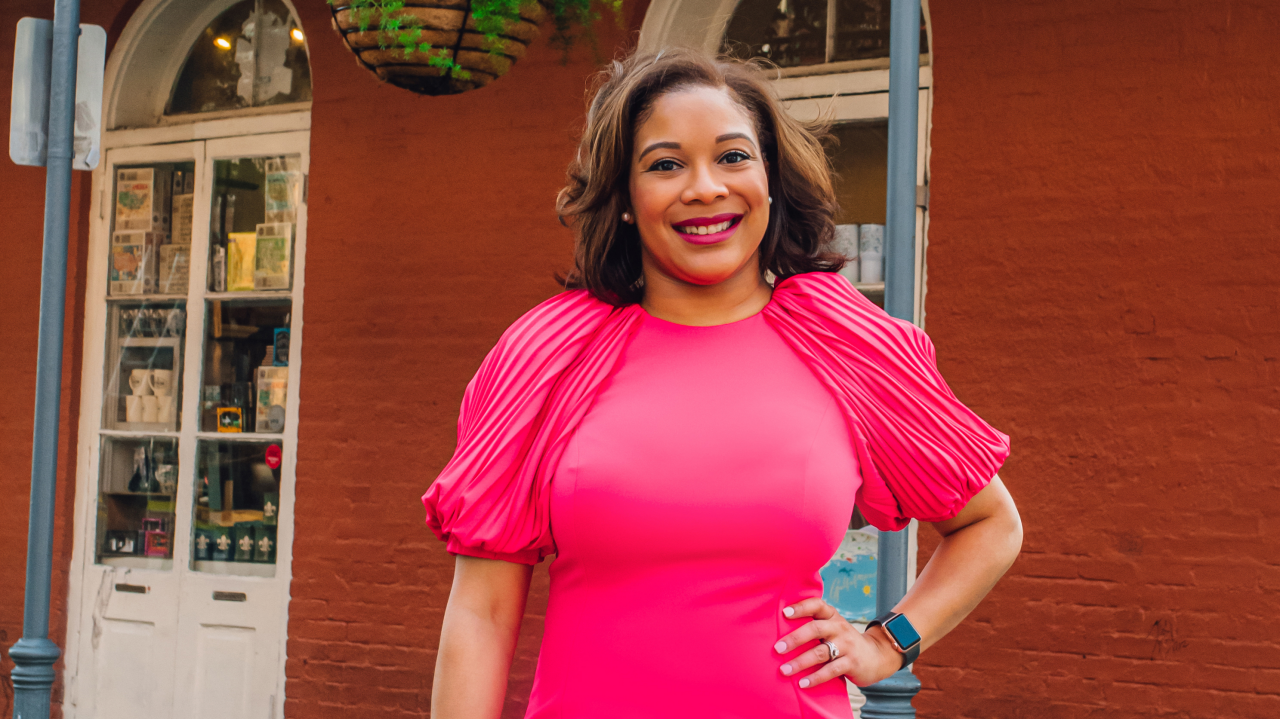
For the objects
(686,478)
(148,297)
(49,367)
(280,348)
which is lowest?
(686,478)

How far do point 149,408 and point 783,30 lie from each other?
3.50 metres

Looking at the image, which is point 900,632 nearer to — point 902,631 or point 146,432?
point 902,631

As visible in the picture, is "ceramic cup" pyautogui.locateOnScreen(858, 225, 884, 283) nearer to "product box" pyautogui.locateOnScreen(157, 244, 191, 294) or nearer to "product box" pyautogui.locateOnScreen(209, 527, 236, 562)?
"product box" pyautogui.locateOnScreen(209, 527, 236, 562)

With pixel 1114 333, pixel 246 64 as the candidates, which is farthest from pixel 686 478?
pixel 246 64

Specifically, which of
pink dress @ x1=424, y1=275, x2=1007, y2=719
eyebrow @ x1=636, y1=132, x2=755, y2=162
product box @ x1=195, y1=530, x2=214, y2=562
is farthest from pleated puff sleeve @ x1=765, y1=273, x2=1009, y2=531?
product box @ x1=195, y1=530, x2=214, y2=562

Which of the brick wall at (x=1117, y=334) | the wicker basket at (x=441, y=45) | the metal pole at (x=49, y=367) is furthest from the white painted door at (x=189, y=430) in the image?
the brick wall at (x=1117, y=334)

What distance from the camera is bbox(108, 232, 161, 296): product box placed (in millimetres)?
6141

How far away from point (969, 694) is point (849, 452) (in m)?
2.82

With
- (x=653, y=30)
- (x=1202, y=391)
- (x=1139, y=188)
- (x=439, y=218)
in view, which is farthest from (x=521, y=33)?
(x=1202, y=391)

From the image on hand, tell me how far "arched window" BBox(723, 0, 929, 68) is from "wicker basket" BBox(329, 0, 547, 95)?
113cm

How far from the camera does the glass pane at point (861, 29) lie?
477 centimetres

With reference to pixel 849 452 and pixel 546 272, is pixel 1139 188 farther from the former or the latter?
pixel 849 452

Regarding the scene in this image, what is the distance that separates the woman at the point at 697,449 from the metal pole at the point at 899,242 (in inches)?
36.2

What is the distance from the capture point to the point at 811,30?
488 centimetres
